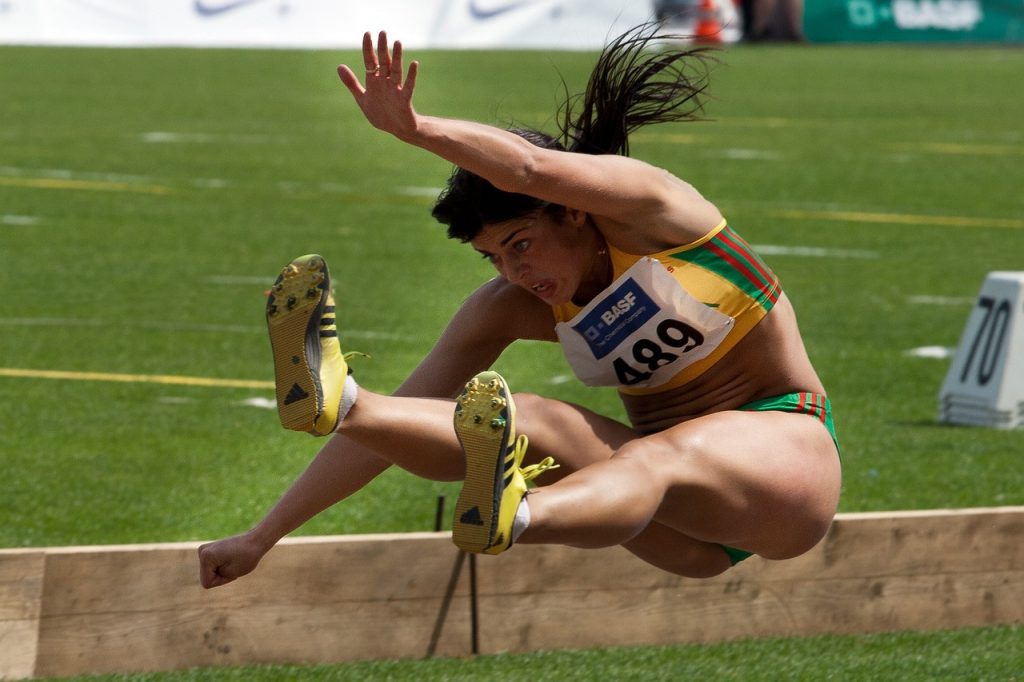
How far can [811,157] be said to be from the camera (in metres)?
16.7

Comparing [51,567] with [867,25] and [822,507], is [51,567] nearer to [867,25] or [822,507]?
[822,507]

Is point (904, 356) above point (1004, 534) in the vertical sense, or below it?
below

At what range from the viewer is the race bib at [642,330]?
4.24 m

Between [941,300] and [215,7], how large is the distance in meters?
20.8

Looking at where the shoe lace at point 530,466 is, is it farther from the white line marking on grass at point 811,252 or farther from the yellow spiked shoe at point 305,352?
the white line marking on grass at point 811,252

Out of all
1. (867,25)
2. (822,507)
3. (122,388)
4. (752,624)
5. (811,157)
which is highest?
(822,507)

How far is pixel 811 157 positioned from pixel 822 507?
501 inches

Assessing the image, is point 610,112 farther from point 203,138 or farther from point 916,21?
point 916,21

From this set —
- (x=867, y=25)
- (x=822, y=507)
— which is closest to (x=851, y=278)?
(x=822, y=507)

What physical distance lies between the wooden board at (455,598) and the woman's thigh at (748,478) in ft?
2.30

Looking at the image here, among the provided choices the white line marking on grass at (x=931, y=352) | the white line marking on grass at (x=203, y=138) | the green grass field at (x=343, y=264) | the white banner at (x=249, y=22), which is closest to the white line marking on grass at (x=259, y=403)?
the green grass field at (x=343, y=264)

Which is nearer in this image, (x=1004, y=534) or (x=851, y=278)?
(x=1004, y=534)

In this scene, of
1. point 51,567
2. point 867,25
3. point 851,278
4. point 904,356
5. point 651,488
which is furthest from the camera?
point 867,25

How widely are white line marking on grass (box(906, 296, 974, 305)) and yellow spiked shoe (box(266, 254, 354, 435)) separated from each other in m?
7.03
